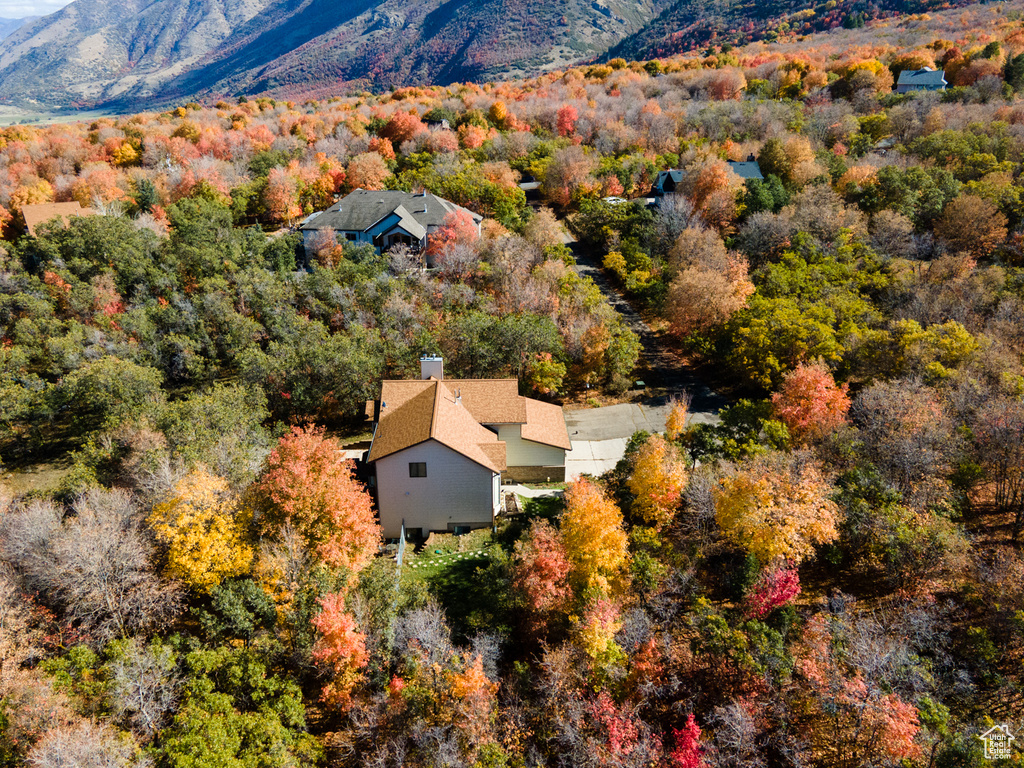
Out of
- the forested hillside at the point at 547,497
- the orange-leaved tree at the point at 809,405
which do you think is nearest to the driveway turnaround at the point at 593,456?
the forested hillside at the point at 547,497

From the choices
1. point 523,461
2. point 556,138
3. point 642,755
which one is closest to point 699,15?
point 556,138

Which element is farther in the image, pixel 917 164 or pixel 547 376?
pixel 917 164

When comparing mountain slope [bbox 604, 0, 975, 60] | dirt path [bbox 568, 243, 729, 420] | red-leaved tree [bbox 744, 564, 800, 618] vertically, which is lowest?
dirt path [bbox 568, 243, 729, 420]

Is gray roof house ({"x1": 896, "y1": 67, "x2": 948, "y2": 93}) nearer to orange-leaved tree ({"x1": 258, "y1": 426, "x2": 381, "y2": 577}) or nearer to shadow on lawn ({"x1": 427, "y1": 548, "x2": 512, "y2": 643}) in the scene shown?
shadow on lawn ({"x1": 427, "y1": 548, "x2": 512, "y2": 643})

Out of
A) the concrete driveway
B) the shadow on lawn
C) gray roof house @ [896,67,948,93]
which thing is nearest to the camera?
the shadow on lawn

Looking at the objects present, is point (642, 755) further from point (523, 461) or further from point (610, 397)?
point (610, 397)

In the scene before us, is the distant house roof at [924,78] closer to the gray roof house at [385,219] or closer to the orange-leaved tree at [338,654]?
the gray roof house at [385,219]

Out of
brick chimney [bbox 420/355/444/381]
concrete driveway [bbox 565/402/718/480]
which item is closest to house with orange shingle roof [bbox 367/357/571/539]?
→ brick chimney [bbox 420/355/444/381]
